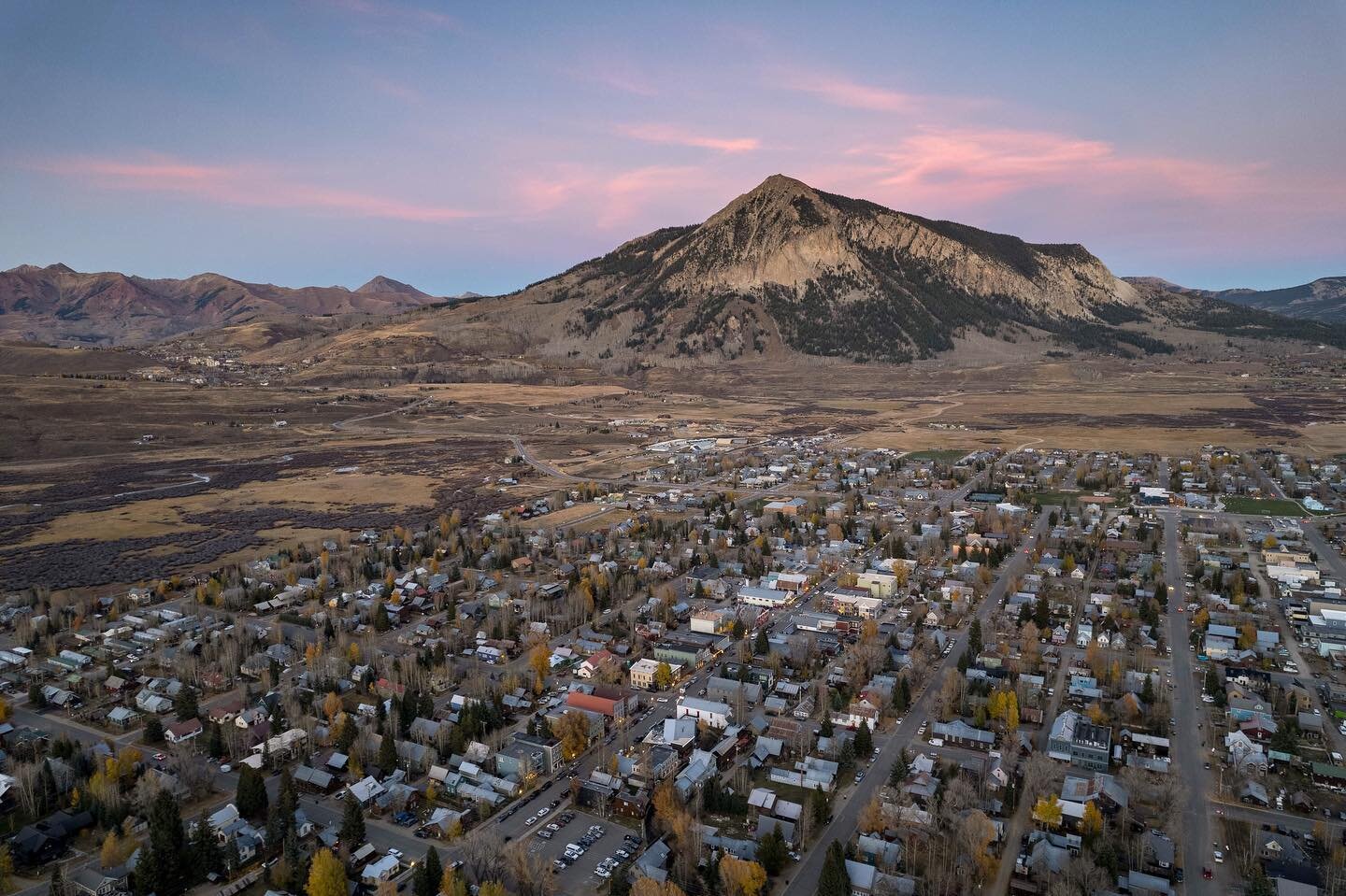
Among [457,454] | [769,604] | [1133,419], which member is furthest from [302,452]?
[1133,419]

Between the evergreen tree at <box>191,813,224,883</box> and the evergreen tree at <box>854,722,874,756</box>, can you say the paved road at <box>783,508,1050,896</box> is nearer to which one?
the evergreen tree at <box>854,722,874,756</box>

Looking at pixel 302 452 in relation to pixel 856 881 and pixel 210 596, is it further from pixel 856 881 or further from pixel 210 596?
pixel 856 881

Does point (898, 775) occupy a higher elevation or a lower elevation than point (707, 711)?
higher

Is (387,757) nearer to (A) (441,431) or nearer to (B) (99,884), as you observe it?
(B) (99,884)

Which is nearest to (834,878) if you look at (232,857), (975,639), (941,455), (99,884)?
(232,857)

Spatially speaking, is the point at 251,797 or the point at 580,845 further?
the point at 251,797

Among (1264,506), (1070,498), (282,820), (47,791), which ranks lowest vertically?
(47,791)

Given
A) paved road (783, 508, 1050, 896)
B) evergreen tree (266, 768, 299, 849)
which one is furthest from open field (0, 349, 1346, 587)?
evergreen tree (266, 768, 299, 849)
